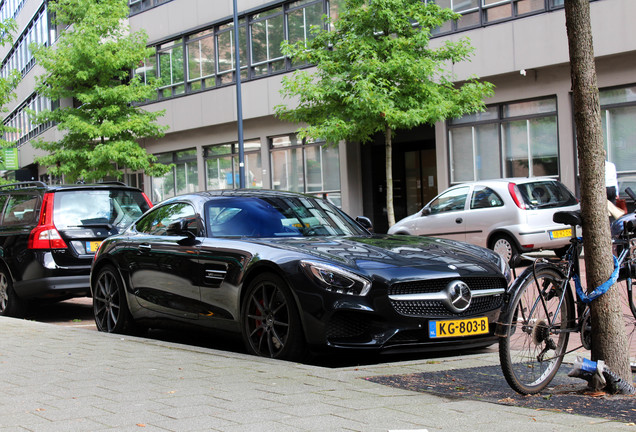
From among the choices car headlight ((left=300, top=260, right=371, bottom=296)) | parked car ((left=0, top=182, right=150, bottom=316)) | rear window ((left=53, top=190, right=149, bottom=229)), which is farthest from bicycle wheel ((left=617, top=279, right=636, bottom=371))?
parked car ((left=0, top=182, right=150, bottom=316))

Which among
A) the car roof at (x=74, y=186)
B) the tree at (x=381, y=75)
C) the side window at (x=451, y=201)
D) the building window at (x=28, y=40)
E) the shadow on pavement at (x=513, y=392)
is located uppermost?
the building window at (x=28, y=40)

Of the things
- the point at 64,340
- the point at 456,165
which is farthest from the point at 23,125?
the point at 64,340

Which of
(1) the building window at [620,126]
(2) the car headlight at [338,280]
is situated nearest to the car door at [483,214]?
(1) the building window at [620,126]

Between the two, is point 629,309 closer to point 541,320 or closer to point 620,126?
point 541,320

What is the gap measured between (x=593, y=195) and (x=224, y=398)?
2.53 meters

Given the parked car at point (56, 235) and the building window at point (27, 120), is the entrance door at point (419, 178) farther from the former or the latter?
the building window at point (27, 120)

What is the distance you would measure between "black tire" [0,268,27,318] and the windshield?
14.7ft

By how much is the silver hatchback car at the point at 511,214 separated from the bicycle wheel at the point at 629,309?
7.65 metres

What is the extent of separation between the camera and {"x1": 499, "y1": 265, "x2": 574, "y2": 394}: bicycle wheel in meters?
4.84

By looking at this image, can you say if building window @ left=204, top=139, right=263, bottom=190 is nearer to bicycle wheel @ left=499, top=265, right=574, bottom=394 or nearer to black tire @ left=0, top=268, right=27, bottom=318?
→ black tire @ left=0, top=268, right=27, bottom=318

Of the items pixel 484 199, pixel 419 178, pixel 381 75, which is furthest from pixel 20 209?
pixel 419 178

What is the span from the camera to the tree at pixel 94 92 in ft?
89.9

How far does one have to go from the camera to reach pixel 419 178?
2530 cm

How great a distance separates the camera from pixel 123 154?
90.7 ft
